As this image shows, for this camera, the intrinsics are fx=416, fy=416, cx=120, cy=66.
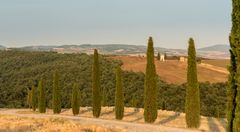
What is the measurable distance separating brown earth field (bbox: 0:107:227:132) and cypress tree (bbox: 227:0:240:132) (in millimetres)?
12346

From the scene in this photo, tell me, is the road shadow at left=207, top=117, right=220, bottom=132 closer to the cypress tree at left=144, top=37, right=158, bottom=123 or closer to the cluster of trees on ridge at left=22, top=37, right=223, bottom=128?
the cluster of trees on ridge at left=22, top=37, right=223, bottom=128

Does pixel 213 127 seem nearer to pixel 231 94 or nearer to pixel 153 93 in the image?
pixel 153 93

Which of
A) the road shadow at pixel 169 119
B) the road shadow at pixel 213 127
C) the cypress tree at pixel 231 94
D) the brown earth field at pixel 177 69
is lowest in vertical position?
the road shadow at pixel 169 119

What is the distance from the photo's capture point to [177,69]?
314ft

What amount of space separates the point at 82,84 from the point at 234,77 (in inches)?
2768

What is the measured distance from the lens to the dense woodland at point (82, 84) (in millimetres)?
71188

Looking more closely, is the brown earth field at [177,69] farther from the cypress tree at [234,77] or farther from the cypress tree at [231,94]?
the cypress tree at [234,77]

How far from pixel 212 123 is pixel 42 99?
2981cm

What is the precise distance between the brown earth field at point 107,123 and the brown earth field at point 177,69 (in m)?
30.7

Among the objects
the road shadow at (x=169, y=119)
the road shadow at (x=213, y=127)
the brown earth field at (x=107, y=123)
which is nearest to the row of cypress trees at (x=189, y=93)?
the brown earth field at (x=107, y=123)

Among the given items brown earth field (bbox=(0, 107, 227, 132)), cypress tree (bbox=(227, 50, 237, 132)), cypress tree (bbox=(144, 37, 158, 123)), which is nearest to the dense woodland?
brown earth field (bbox=(0, 107, 227, 132))

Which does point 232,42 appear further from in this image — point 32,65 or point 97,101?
point 32,65

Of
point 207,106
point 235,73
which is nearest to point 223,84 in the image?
point 207,106

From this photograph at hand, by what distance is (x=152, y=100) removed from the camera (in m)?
44.7
